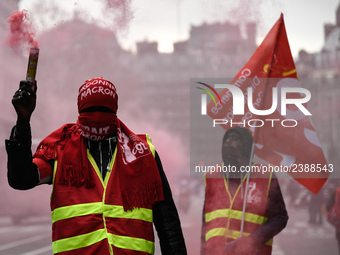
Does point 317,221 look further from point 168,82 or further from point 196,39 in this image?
point 196,39

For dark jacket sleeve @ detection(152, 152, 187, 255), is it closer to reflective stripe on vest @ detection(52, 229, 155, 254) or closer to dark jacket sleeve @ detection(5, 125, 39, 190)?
reflective stripe on vest @ detection(52, 229, 155, 254)

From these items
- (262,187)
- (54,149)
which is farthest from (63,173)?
(262,187)

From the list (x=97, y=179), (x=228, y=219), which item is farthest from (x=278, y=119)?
(x=97, y=179)

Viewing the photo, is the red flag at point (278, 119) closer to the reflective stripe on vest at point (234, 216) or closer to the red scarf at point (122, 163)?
the reflective stripe on vest at point (234, 216)

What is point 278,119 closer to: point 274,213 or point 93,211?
point 274,213

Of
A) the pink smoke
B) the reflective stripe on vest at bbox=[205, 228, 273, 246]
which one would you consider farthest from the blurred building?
the pink smoke

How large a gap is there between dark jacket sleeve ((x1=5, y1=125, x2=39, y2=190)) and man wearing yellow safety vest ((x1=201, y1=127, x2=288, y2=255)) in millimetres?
2257

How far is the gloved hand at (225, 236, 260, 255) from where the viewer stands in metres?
4.03

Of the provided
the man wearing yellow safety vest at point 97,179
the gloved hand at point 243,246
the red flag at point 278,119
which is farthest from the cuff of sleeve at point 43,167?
the red flag at point 278,119

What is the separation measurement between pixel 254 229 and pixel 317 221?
21.3 feet

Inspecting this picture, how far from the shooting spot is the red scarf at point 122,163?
87.4 inches

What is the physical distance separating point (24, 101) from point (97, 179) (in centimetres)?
40

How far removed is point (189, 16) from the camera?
6805 mm

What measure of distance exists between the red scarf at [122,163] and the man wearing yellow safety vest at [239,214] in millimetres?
1886
